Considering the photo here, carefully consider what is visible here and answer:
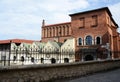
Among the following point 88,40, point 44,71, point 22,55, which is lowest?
point 44,71

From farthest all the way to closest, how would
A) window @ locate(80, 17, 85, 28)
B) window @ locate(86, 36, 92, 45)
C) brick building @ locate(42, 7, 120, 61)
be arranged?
window @ locate(80, 17, 85, 28) < window @ locate(86, 36, 92, 45) < brick building @ locate(42, 7, 120, 61)

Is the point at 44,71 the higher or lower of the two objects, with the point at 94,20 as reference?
lower

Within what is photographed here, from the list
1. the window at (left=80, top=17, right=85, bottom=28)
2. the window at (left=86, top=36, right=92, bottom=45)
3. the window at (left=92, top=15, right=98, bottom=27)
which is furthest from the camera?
the window at (left=80, top=17, right=85, bottom=28)

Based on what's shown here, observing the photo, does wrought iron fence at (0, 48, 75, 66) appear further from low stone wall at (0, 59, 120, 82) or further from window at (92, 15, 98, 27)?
window at (92, 15, 98, 27)

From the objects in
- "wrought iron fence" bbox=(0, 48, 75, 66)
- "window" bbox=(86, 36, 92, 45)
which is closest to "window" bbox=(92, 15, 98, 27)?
"window" bbox=(86, 36, 92, 45)

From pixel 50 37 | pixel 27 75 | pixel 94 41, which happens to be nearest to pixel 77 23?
pixel 94 41

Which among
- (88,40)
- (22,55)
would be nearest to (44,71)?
(22,55)

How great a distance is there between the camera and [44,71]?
8.49 meters

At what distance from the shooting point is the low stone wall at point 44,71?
6641 mm

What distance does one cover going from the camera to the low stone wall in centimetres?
664

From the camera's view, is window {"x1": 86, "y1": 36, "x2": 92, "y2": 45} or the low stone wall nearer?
the low stone wall

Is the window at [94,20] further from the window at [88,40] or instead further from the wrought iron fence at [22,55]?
the wrought iron fence at [22,55]

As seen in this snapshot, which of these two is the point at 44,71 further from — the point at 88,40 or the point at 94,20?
the point at 94,20

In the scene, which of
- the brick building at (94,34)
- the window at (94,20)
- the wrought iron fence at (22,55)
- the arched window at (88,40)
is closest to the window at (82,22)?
the brick building at (94,34)
